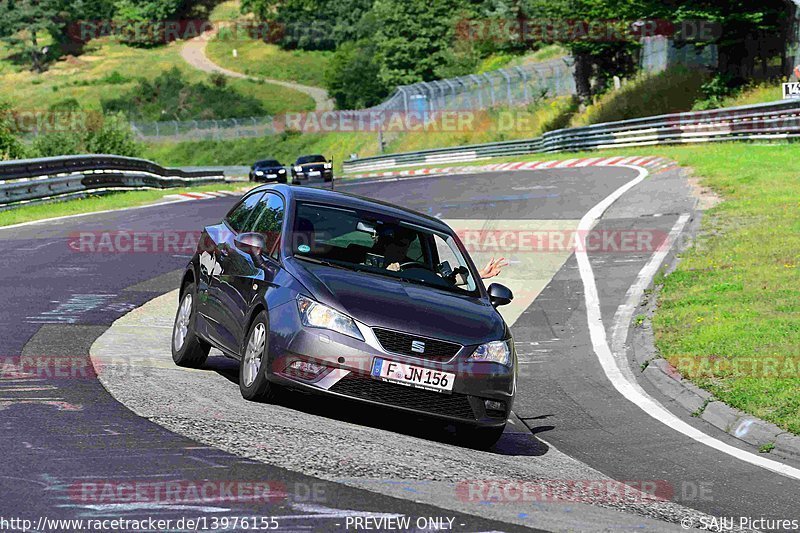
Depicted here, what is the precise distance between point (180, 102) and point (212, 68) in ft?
54.2

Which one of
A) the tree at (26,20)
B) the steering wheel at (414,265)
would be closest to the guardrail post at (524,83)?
the steering wheel at (414,265)

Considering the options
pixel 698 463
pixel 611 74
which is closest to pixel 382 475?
pixel 698 463

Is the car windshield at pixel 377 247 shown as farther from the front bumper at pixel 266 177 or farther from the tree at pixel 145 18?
the tree at pixel 145 18

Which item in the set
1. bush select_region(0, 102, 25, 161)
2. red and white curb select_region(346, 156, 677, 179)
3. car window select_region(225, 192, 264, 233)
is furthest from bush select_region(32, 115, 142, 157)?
car window select_region(225, 192, 264, 233)

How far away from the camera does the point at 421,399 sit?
826 cm

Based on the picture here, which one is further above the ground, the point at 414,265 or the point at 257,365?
the point at 414,265

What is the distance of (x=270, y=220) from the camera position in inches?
391

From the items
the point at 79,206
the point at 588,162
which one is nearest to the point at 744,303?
the point at 79,206

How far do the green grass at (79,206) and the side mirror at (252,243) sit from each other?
15.9 meters

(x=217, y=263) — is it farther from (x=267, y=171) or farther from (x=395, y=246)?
(x=267, y=171)

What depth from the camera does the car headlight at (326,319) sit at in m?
8.23

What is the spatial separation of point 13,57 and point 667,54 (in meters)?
112
